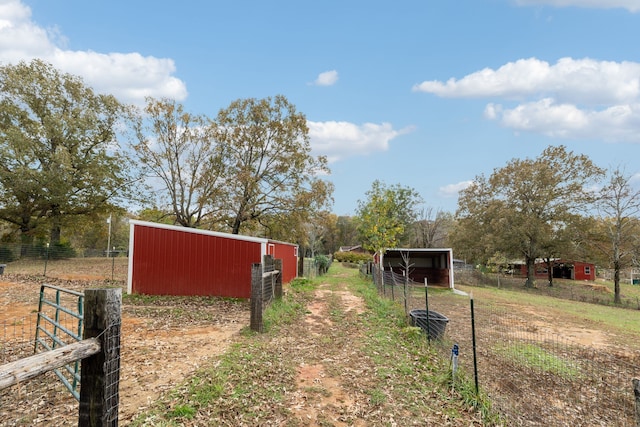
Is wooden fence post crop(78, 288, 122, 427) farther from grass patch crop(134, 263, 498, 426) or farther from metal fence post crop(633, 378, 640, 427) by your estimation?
metal fence post crop(633, 378, 640, 427)

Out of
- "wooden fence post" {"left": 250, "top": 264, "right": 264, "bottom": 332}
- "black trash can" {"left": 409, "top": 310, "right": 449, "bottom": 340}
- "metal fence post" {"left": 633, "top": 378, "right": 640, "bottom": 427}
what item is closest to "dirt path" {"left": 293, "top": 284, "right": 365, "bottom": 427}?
"wooden fence post" {"left": 250, "top": 264, "right": 264, "bottom": 332}

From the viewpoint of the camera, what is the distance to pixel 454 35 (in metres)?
13.2

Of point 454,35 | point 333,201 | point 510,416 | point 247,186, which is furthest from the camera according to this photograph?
point 333,201

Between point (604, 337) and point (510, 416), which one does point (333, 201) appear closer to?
point (604, 337)

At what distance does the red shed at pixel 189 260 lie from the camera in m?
11.1

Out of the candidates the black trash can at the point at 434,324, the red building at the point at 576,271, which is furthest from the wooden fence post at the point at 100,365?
the red building at the point at 576,271

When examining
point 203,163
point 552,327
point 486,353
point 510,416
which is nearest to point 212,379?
point 510,416

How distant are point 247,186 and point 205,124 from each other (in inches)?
238

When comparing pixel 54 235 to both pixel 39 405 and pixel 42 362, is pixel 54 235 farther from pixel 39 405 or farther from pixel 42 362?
pixel 42 362

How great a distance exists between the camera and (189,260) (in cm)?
1127

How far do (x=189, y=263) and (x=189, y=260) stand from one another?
10 cm

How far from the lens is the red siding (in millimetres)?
11109

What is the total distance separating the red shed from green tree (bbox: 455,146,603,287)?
23139 mm

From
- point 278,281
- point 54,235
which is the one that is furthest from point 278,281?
point 54,235
